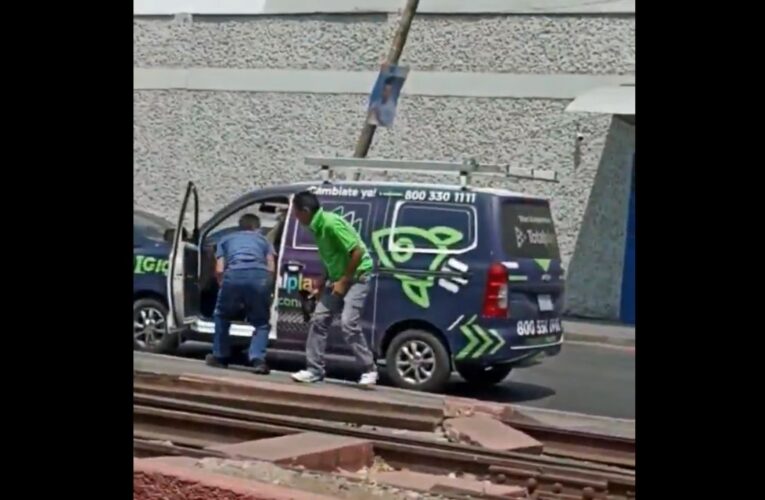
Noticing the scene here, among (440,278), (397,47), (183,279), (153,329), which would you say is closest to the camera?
(440,278)

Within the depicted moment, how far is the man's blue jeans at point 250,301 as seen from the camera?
11703 mm

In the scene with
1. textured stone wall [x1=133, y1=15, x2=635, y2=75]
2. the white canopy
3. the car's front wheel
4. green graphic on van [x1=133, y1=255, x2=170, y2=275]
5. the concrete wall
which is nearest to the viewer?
green graphic on van [x1=133, y1=255, x2=170, y2=275]

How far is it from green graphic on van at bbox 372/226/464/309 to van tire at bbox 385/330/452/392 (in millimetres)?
306

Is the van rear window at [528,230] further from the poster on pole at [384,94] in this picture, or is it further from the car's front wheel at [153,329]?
the poster on pole at [384,94]

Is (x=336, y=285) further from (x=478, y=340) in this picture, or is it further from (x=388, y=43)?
(x=388, y=43)

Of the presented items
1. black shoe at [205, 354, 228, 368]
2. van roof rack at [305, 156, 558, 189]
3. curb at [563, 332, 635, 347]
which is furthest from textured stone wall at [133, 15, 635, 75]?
black shoe at [205, 354, 228, 368]

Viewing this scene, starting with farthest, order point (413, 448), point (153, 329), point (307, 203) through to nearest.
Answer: point (153, 329) < point (307, 203) < point (413, 448)

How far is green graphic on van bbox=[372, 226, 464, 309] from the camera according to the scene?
37.3ft

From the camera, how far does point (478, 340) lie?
1122 cm

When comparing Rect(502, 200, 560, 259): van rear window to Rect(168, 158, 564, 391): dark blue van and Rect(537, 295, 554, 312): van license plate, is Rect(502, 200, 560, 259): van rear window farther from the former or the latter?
Rect(537, 295, 554, 312): van license plate

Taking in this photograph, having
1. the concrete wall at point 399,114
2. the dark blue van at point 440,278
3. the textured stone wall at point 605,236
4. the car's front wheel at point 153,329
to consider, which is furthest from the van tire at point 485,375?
the concrete wall at point 399,114

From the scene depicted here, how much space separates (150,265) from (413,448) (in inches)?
219

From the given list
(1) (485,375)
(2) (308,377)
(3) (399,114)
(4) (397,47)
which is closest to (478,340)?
(1) (485,375)
